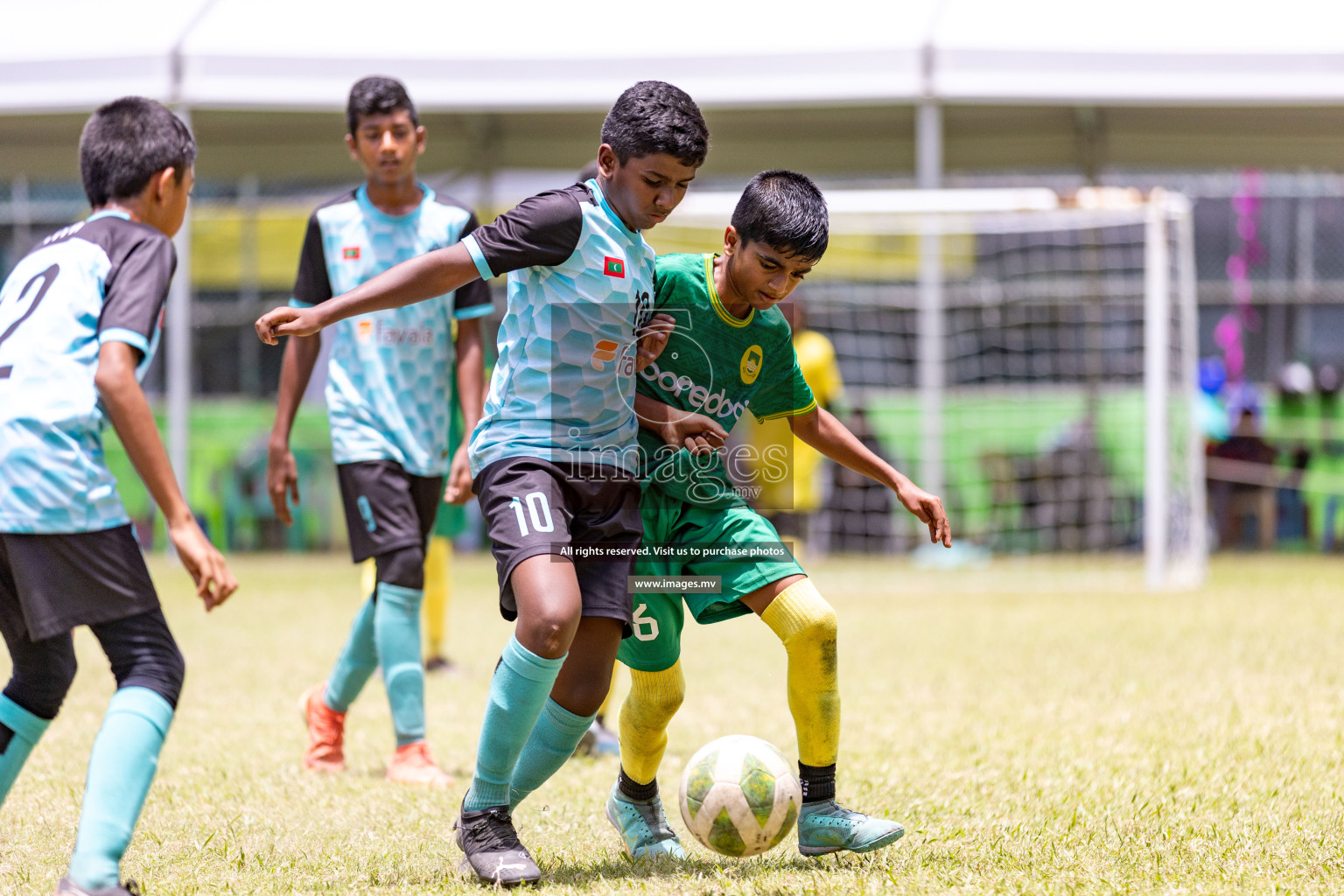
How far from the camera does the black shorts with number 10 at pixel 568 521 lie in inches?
113

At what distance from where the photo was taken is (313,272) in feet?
14.2

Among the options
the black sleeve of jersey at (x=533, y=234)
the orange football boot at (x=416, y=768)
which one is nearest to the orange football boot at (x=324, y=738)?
the orange football boot at (x=416, y=768)

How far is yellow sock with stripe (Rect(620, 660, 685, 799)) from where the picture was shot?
3.20 metres

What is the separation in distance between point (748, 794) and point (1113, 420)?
999 cm

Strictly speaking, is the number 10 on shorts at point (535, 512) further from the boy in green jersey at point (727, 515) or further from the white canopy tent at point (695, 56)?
the white canopy tent at point (695, 56)

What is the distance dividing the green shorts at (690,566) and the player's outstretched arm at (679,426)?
0.17 m

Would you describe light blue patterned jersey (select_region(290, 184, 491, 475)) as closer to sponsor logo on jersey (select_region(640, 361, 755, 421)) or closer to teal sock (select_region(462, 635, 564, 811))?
sponsor logo on jersey (select_region(640, 361, 755, 421))

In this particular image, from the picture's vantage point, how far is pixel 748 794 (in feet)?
9.52

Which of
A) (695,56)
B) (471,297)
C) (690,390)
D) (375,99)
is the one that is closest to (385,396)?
(471,297)

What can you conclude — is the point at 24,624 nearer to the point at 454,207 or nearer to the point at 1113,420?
the point at 454,207

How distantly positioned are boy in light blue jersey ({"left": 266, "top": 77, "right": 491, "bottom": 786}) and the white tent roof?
6761mm

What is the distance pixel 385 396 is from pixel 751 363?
147cm

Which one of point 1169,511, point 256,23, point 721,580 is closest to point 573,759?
point 721,580

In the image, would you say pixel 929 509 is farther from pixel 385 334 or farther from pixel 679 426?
pixel 385 334
